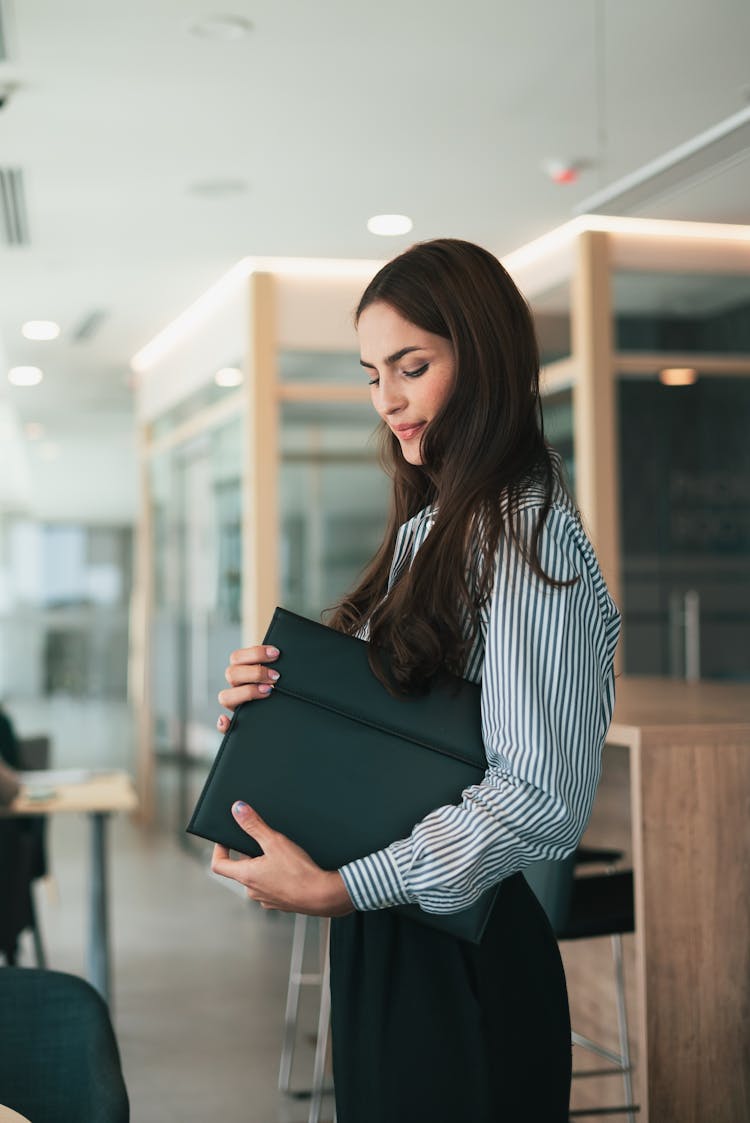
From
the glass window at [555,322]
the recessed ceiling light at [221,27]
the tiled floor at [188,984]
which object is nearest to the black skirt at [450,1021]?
the tiled floor at [188,984]

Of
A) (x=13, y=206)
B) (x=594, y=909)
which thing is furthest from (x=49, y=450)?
(x=594, y=909)

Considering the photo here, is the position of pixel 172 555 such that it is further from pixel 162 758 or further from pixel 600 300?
pixel 600 300

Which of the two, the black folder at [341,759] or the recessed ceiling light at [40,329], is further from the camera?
the recessed ceiling light at [40,329]

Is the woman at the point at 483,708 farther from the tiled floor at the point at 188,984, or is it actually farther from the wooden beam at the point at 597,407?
the wooden beam at the point at 597,407

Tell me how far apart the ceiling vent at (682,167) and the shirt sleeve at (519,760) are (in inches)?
78.3

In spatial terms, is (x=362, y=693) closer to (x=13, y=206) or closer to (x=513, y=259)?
(x=13, y=206)

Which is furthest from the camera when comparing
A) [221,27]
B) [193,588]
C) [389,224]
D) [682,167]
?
[193,588]

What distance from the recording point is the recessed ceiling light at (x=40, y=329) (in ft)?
24.7

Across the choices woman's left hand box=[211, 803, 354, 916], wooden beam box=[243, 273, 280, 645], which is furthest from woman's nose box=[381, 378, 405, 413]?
wooden beam box=[243, 273, 280, 645]

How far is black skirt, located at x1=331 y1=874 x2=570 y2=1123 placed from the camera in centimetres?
121

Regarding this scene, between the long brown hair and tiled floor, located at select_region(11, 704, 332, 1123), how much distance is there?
8.74ft

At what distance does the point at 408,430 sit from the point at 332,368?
5.40m

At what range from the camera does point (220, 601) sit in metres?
7.34

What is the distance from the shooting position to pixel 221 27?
363cm
